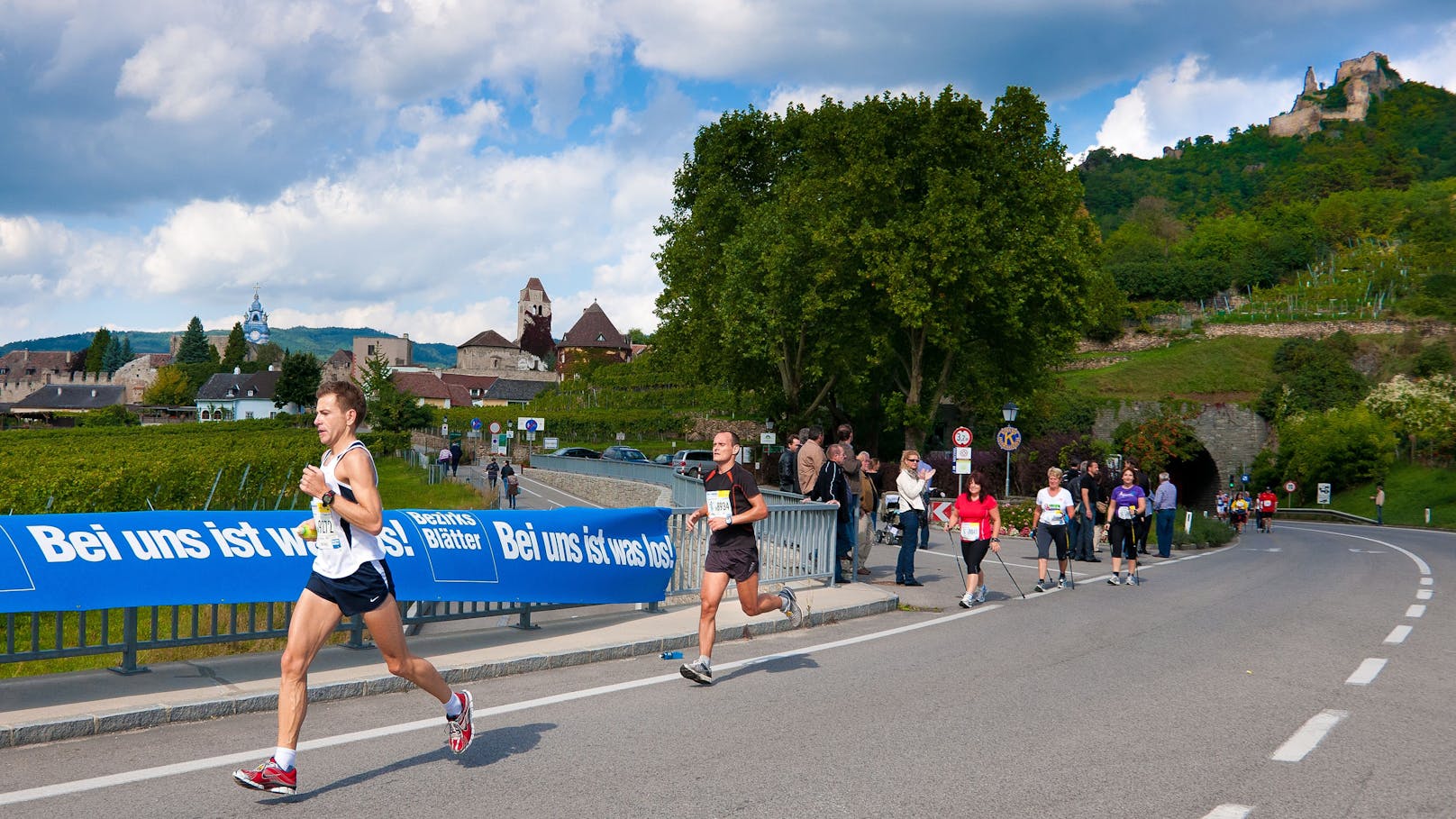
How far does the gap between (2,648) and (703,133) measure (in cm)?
4242

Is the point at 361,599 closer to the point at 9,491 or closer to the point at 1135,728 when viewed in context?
the point at 1135,728

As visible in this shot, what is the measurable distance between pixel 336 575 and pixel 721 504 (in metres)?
3.70

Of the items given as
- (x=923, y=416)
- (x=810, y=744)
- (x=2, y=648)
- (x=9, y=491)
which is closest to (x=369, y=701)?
(x=810, y=744)

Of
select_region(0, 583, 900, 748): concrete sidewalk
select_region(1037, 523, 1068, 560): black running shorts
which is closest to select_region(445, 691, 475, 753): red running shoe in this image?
select_region(0, 583, 900, 748): concrete sidewalk

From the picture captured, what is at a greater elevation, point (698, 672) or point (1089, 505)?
point (1089, 505)

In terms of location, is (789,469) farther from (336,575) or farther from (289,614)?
(336,575)

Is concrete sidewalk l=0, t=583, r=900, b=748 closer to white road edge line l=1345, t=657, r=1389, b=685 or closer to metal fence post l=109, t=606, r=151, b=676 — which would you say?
metal fence post l=109, t=606, r=151, b=676

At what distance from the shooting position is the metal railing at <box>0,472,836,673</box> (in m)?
7.92

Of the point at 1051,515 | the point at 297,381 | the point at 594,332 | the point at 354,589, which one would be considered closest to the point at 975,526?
the point at 1051,515

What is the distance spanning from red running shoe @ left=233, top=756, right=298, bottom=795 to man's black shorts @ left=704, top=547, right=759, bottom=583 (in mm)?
3945

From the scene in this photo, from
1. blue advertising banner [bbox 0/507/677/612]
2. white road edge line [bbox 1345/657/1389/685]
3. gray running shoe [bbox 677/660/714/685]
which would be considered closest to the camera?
blue advertising banner [bbox 0/507/677/612]

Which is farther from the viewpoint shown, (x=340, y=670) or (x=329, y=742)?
(x=340, y=670)

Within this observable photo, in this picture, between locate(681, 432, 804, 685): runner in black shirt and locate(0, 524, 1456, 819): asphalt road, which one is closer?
locate(0, 524, 1456, 819): asphalt road

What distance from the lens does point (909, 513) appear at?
15.8 meters
